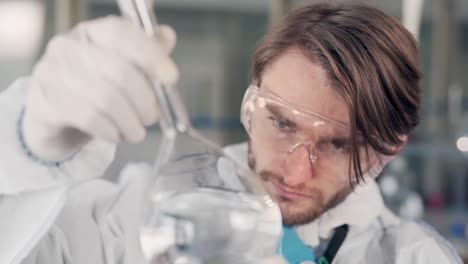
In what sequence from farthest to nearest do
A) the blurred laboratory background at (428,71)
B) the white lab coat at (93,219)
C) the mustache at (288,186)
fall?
the blurred laboratory background at (428,71)
the mustache at (288,186)
the white lab coat at (93,219)

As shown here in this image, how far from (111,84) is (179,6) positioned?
3.97m

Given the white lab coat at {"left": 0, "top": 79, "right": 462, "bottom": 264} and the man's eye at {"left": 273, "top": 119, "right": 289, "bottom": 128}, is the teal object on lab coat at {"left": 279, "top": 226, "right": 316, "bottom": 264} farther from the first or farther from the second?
the man's eye at {"left": 273, "top": 119, "right": 289, "bottom": 128}

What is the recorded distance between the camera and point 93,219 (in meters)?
0.97

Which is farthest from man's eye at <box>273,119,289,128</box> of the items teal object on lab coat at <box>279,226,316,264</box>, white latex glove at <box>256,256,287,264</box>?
white latex glove at <box>256,256,287,264</box>

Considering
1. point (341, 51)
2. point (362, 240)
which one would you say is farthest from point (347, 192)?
point (341, 51)

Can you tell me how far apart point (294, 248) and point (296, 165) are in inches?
5.2

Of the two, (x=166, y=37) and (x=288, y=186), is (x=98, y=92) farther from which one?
(x=288, y=186)

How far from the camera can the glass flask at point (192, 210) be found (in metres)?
0.58

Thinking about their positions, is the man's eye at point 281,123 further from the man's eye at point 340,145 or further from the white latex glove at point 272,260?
the white latex glove at point 272,260

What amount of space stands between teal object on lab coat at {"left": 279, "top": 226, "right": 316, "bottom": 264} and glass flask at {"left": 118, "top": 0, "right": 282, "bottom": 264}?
0.31 m

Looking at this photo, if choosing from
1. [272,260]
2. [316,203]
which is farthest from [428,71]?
[272,260]

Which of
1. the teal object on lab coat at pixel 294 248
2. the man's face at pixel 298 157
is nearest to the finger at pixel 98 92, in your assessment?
the man's face at pixel 298 157

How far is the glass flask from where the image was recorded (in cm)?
58

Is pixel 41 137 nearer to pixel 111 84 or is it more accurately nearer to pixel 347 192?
pixel 111 84
